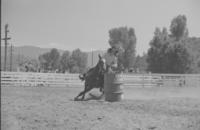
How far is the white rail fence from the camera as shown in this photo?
63.0ft

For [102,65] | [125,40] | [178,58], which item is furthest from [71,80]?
[125,40]

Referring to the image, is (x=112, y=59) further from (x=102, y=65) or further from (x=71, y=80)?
(x=71, y=80)

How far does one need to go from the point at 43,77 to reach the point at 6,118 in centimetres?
1443

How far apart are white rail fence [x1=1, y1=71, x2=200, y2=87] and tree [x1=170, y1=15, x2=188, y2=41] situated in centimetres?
1521

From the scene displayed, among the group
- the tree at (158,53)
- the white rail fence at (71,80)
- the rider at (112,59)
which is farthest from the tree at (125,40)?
the rider at (112,59)

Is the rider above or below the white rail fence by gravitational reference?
above

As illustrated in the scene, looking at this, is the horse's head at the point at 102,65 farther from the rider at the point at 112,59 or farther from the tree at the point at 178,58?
the tree at the point at 178,58

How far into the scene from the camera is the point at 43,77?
20.0m

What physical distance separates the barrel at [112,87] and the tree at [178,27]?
1170 inches

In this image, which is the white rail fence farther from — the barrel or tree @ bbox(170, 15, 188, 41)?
tree @ bbox(170, 15, 188, 41)

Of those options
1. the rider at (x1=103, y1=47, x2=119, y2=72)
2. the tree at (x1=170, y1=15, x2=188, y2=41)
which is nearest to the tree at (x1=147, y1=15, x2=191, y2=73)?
the tree at (x1=170, y1=15, x2=188, y2=41)

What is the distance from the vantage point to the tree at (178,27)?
36562 millimetres

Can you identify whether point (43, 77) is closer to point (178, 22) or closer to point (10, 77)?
point (10, 77)

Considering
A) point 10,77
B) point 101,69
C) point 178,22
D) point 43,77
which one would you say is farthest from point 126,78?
point 178,22
